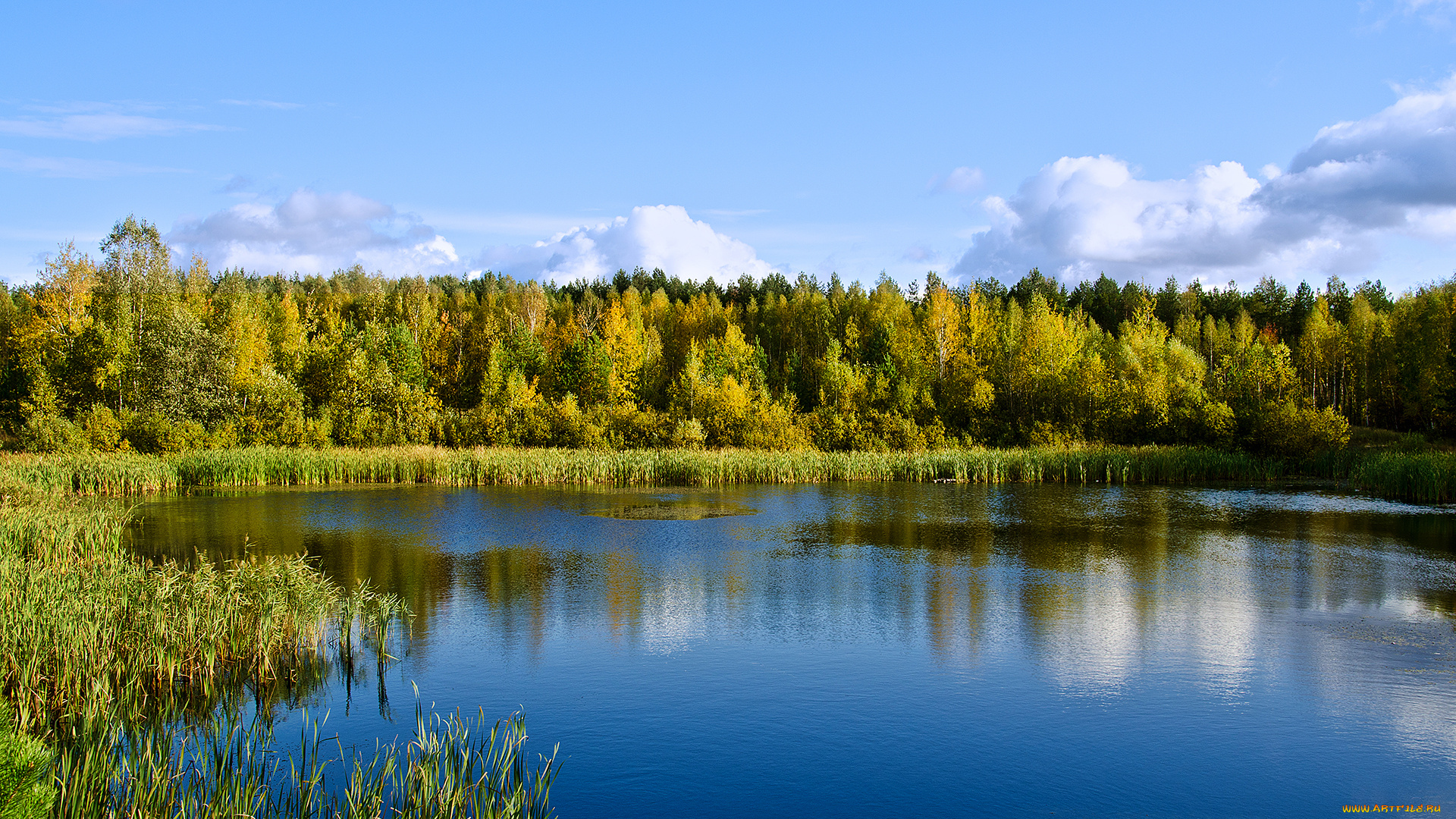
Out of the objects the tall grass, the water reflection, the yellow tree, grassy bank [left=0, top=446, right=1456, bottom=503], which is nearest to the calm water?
the water reflection

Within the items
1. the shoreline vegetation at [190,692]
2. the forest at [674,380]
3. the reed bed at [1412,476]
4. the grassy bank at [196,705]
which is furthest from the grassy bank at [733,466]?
the grassy bank at [196,705]

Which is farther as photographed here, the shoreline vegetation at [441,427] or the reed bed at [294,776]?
the shoreline vegetation at [441,427]

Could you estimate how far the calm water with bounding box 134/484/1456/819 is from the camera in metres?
8.06

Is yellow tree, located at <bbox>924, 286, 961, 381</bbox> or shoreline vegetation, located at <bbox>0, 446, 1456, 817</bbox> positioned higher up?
yellow tree, located at <bbox>924, 286, 961, 381</bbox>

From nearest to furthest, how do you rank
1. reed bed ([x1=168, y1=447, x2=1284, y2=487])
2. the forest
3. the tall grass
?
the tall grass
reed bed ([x1=168, y1=447, x2=1284, y2=487])
the forest

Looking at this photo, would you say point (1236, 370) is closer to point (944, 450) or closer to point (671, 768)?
point (944, 450)

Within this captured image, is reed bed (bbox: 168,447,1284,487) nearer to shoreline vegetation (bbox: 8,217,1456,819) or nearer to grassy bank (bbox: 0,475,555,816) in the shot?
shoreline vegetation (bbox: 8,217,1456,819)

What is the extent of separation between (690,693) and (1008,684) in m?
3.77

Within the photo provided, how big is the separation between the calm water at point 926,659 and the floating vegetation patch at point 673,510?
6.19ft

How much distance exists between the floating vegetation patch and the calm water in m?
1.89

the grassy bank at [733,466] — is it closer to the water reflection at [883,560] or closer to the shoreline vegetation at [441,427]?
the shoreline vegetation at [441,427]

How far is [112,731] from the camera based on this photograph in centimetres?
711

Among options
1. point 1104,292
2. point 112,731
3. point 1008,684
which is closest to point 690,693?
point 1008,684

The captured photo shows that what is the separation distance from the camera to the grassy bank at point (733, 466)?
108ft
